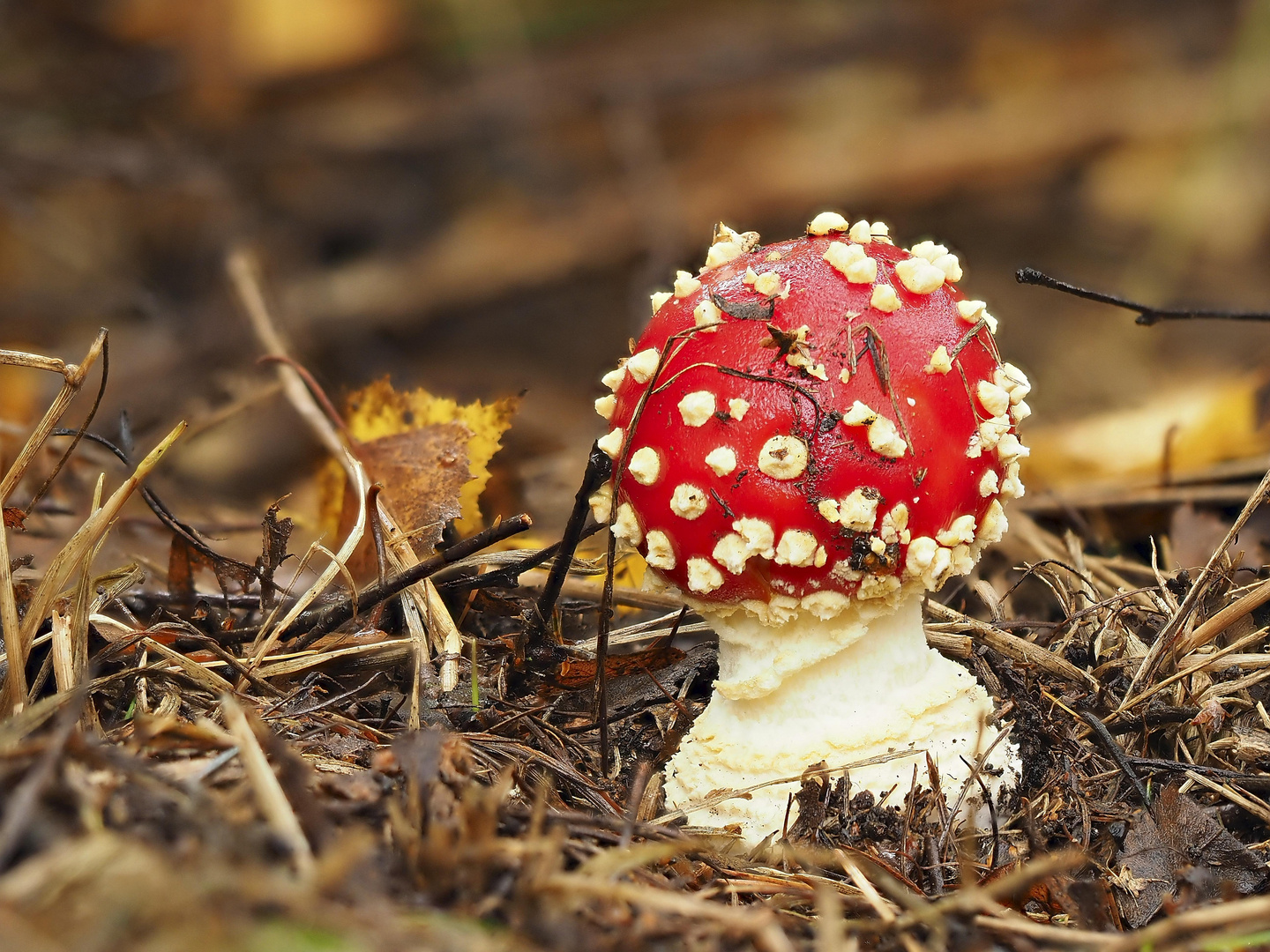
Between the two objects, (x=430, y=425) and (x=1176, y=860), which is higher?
(x=430, y=425)

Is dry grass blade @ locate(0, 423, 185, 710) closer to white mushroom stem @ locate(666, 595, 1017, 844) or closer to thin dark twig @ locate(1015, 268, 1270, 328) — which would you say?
white mushroom stem @ locate(666, 595, 1017, 844)

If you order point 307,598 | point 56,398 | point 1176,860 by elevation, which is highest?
point 56,398

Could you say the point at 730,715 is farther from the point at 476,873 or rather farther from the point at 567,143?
the point at 567,143

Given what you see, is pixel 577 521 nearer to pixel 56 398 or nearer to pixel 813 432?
pixel 813 432

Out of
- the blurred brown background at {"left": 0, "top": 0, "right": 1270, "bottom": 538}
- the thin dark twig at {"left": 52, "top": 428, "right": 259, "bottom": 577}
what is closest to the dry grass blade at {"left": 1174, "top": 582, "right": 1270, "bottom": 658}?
the thin dark twig at {"left": 52, "top": 428, "right": 259, "bottom": 577}

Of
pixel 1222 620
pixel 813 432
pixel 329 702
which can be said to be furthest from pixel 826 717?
pixel 329 702

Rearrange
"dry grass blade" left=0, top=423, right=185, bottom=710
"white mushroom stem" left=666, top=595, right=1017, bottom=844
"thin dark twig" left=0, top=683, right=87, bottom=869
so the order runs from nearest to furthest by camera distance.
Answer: "thin dark twig" left=0, top=683, right=87, bottom=869
"dry grass blade" left=0, top=423, right=185, bottom=710
"white mushroom stem" left=666, top=595, right=1017, bottom=844
